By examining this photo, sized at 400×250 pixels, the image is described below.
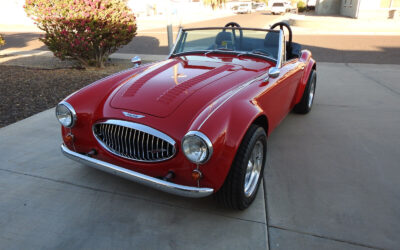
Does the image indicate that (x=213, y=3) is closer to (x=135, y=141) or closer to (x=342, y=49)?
(x=342, y=49)

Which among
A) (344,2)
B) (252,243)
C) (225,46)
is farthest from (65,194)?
(344,2)

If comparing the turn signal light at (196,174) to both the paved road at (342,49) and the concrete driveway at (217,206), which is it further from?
the paved road at (342,49)

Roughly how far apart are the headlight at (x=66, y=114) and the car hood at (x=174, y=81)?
36 centimetres

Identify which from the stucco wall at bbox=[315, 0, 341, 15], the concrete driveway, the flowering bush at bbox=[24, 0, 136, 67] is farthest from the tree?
the concrete driveway

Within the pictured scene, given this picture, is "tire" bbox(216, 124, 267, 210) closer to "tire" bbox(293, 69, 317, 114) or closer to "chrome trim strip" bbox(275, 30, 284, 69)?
"chrome trim strip" bbox(275, 30, 284, 69)

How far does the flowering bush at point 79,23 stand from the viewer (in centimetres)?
711

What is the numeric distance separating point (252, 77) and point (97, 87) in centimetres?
155

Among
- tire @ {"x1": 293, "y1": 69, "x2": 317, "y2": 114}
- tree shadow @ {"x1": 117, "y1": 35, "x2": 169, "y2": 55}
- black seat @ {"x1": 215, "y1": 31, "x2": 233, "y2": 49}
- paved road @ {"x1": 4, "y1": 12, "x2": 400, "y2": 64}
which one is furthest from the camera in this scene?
tree shadow @ {"x1": 117, "y1": 35, "x2": 169, "y2": 55}

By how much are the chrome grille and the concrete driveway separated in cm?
55

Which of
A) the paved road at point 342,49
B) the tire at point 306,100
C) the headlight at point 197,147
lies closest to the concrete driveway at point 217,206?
the headlight at point 197,147

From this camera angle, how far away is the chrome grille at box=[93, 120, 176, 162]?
2.24 m

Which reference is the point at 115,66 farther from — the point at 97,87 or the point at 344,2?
the point at 344,2

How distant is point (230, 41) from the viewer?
3891mm

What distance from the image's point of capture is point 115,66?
8.70 metres
